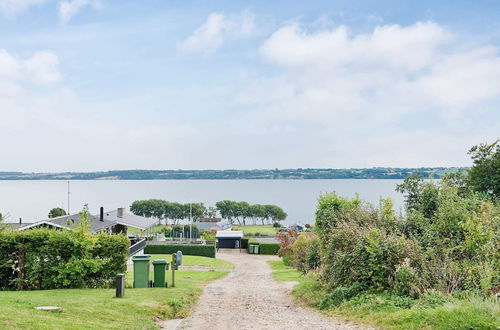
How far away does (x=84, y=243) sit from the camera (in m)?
16.7

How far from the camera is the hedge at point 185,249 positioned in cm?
5088

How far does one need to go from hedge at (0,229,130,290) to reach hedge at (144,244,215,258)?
34.2 metres

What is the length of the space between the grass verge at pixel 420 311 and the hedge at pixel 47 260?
8959mm

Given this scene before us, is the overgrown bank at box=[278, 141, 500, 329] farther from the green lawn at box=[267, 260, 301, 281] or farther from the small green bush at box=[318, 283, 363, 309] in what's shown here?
the green lawn at box=[267, 260, 301, 281]

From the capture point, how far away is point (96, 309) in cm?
1137

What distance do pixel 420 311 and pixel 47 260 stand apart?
42.2ft

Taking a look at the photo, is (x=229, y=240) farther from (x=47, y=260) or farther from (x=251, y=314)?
(x=251, y=314)

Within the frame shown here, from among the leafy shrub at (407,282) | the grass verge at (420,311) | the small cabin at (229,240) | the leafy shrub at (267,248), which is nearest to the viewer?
the grass verge at (420,311)

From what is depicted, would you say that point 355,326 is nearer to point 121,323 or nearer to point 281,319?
point 281,319

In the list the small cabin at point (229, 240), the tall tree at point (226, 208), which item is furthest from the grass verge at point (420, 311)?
the tall tree at point (226, 208)

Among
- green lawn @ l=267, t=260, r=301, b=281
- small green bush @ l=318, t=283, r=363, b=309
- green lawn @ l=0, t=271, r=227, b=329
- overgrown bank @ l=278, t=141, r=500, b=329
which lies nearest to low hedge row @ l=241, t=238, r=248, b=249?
green lawn @ l=267, t=260, r=301, b=281

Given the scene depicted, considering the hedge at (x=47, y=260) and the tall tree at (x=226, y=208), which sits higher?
the hedge at (x=47, y=260)

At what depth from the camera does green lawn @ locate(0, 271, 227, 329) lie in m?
9.05

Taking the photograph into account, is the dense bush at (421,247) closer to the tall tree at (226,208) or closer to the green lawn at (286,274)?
the green lawn at (286,274)
